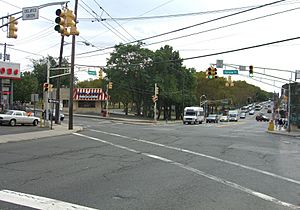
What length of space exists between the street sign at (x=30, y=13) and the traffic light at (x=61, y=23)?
4.41 ft

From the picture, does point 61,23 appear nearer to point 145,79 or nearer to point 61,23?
point 61,23

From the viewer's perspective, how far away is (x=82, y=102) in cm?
8544

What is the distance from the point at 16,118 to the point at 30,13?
17301 millimetres

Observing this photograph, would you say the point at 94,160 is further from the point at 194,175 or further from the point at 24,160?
the point at 194,175

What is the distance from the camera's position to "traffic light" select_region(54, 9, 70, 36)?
1816 centimetres

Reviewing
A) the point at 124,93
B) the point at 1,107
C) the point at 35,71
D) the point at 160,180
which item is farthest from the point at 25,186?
the point at 35,71

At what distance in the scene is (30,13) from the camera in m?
19.4

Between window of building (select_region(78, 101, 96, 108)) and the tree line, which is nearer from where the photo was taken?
the tree line

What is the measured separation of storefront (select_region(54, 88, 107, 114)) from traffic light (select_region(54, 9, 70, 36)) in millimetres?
62449

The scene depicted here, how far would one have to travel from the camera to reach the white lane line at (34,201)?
7250mm

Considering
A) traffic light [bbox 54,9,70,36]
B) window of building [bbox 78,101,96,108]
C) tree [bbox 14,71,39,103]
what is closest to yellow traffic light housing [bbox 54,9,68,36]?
traffic light [bbox 54,9,70,36]

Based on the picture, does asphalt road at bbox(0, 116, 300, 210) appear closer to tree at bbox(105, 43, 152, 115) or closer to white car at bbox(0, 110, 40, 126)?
white car at bbox(0, 110, 40, 126)

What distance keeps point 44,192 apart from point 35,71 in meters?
99.5

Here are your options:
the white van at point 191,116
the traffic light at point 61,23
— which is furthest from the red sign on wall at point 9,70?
the white van at point 191,116
